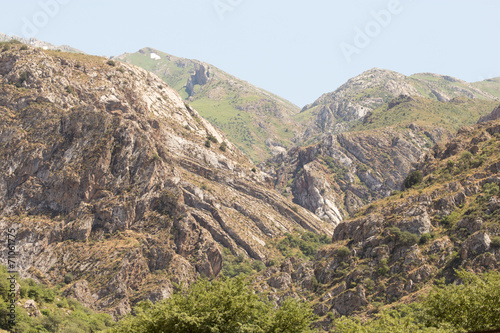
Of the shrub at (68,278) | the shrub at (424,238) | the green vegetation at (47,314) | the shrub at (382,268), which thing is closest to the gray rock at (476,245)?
the shrub at (424,238)

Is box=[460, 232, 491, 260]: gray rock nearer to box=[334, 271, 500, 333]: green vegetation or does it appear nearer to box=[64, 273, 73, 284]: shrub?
box=[334, 271, 500, 333]: green vegetation

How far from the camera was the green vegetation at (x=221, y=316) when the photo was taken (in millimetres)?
46312

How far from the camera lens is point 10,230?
122 metres

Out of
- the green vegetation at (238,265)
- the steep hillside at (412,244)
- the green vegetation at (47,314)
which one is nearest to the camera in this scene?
the green vegetation at (47,314)

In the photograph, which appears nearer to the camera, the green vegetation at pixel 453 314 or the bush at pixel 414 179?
the green vegetation at pixel 453 314

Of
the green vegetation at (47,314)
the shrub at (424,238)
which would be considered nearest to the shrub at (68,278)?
the green vegetation at (47,314)

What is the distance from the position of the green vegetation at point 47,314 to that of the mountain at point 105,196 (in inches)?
404

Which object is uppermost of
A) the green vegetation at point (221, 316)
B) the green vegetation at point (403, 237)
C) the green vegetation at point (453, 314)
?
the green vegetation at point (221, 316)

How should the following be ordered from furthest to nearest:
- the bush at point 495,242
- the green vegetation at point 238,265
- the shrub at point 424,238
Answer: the green vegetation at point 238,265
the shrub at point 424,238
the bush at point 495,242

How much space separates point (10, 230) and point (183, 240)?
47.6 m

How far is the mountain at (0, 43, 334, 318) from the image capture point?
12500 cm

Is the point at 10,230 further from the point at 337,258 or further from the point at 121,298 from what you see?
the point at 337,258

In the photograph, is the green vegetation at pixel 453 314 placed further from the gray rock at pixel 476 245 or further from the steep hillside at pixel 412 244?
the steep hillside at pixel 412 244

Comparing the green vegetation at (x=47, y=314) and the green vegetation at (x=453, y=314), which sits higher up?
the green vegetation at (x=47, y=314)
